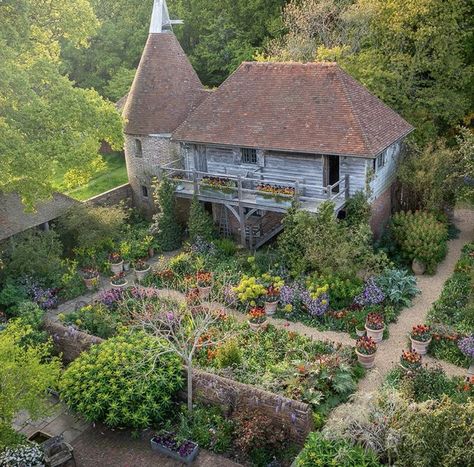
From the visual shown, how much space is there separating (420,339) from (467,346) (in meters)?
1.24

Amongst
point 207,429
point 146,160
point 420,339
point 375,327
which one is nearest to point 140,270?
point 146,160

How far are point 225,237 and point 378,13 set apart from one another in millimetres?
13452

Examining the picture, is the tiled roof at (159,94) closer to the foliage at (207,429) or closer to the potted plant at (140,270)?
the potted plant at (140,270)

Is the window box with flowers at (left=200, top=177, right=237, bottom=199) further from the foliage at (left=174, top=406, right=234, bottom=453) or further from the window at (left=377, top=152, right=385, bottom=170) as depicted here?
the foliage at (left=174, top=406, right=234, bottom=453)

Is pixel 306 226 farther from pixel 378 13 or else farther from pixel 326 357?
pixel 378 13

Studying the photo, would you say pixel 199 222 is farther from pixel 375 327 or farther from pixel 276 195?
pixel 375 327

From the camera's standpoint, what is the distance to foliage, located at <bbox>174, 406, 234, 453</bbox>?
43.7 ft

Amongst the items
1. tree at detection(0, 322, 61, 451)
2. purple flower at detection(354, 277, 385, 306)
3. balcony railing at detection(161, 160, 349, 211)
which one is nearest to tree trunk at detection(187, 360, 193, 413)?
tree at detection(0, 322, 61, 451)

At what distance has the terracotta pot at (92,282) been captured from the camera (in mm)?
21031

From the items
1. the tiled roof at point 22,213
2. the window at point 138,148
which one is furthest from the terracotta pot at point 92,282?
the window at point 138,148

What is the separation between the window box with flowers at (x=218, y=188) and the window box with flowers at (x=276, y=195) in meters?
1.10

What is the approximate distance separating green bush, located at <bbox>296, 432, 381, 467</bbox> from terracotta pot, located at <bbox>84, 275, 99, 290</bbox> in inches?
465

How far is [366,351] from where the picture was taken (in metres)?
15.6

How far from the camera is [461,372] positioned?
15.4m
